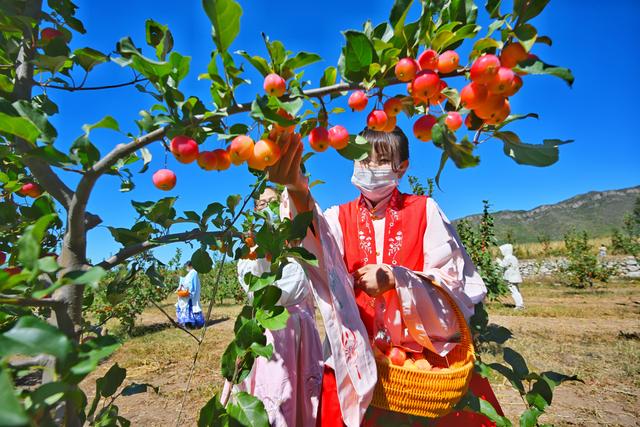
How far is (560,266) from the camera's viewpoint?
1614cm

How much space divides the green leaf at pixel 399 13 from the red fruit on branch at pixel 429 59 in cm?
7

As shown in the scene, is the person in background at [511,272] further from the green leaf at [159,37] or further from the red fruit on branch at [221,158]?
the green leaf at [159,37]

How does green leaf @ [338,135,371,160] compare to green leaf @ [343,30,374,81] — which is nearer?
green leaf @ [343,30,374,81]

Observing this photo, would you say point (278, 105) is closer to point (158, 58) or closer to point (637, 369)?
point (158, 58)

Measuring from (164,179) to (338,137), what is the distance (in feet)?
1.46

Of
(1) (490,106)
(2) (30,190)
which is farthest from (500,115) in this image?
(2) (30,190)

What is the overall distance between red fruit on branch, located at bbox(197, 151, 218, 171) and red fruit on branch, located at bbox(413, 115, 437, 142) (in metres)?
0.44

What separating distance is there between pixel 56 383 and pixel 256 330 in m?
0.45

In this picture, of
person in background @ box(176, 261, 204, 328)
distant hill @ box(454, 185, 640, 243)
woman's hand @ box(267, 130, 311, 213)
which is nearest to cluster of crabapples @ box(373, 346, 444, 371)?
woman's hand @ box(267, 130, 311, 213)

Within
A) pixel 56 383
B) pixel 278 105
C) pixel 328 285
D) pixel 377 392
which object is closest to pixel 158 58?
pixel 278 105

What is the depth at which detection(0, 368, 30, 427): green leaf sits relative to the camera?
324 millimetres

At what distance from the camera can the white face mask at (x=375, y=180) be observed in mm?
1626

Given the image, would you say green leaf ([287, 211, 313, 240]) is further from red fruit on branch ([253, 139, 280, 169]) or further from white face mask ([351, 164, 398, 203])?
white face mask ([351, 164, 398, 203])

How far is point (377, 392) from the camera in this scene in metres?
1.25
